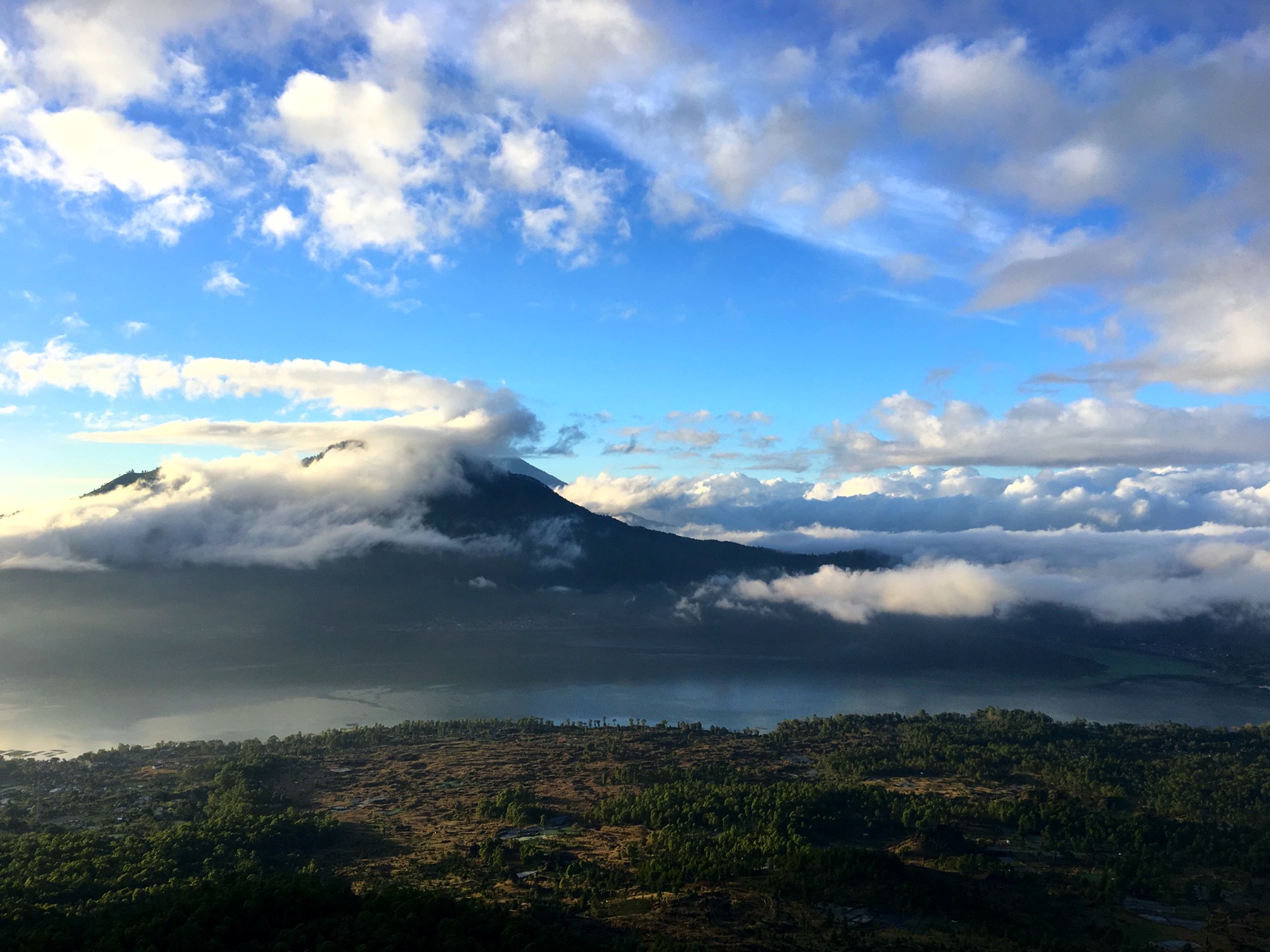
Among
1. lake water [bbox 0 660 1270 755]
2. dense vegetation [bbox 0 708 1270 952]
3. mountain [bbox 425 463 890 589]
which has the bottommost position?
lake water [bbox 0 660 1270 755]

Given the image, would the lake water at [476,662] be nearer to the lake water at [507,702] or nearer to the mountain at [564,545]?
the lake water at [507,702]

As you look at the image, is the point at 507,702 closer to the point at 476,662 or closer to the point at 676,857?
the point at 476,662

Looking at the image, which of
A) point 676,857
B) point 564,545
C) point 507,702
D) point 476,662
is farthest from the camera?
point 564,545

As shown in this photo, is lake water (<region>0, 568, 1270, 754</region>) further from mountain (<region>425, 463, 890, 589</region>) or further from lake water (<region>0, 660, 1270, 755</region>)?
mountain (<region>425, 463, 890, 589</region>)

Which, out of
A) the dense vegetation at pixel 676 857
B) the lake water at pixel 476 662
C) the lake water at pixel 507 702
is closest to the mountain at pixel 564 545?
the lake water at pixel 476 662

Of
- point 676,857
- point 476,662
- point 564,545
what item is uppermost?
point 564,545

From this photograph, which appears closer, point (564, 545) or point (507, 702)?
point (507, 702)

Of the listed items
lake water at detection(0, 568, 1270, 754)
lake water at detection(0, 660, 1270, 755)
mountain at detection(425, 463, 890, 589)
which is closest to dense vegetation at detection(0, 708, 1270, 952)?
lake water at detection(0, 660, 1270, 755)

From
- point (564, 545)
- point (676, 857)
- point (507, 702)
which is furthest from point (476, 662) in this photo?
point (676, 857)
